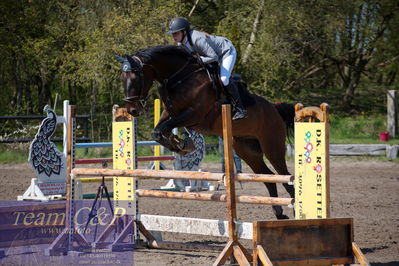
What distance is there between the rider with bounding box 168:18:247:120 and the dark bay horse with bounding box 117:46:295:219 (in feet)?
0.38

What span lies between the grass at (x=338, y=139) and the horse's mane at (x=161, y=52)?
703 centimetres

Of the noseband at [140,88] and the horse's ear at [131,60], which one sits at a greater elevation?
the horse's ear at [131,60]

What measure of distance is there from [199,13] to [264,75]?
493 cm

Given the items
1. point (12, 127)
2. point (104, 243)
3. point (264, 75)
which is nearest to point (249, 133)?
point (104, 243)

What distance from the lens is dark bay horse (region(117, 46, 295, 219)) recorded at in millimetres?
4777

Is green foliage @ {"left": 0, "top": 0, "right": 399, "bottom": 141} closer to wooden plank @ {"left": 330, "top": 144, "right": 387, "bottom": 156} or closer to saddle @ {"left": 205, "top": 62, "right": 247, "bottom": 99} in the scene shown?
wooden plank @ {"left": 330, "top": 144, "right": 387, "bottom": 156}

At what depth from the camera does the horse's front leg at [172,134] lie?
4.89m

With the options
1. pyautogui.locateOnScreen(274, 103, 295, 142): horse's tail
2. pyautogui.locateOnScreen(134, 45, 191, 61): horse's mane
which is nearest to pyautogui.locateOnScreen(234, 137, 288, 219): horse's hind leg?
pyautogui.locateOnScreen(274, 103, 295, 142): horse's tail

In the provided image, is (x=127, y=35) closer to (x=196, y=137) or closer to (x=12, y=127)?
(x=12, y=127)

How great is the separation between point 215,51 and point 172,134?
933 millimetres

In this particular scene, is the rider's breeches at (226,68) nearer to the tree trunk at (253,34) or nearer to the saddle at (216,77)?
the saddle at (216,77)

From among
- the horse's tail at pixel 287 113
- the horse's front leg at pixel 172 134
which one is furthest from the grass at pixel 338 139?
the horse's front leg at pixel 172 134

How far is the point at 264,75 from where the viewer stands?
1598 cm

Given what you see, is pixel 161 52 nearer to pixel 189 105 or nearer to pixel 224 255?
pixel 189 105
